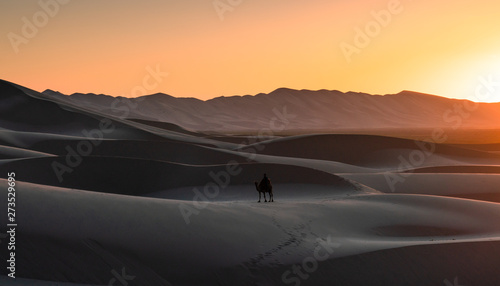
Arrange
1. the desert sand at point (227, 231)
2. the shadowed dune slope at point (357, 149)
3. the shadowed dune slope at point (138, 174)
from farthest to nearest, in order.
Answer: the shadowed dune slope at point (357, 149) → the shadowed dune slope at point (138, 174) → the desert sand at point (227, 231)

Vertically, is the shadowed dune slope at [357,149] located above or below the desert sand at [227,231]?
above

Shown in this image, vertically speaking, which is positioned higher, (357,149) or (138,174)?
(357,149)

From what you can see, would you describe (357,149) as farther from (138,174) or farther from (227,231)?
(227,231)

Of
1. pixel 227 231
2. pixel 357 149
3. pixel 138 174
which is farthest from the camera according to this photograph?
pixel 357 149

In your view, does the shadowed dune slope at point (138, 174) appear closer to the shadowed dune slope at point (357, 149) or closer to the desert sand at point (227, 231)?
the desert sand at point (227, 231)

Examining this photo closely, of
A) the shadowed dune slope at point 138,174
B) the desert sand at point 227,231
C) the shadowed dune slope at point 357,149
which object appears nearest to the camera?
the desert sand at point 227,231

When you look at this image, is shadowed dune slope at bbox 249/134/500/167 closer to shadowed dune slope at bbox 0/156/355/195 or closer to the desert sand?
shadowed dune slope at bbox 0/156/355/195

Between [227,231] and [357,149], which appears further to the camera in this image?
[357,149]

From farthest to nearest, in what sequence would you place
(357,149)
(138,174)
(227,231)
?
(357,149), (138,174), (227,231)

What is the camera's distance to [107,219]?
1093 centimetres

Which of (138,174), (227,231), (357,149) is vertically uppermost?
(357,149)

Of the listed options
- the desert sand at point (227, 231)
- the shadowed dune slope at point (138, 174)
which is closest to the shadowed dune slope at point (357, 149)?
the shadowed dune slope at point (138, 174)

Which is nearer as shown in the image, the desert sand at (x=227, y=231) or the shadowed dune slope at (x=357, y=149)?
the desert sand at (x=227, y=231)

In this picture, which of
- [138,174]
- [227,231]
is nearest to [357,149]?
[138,174]
